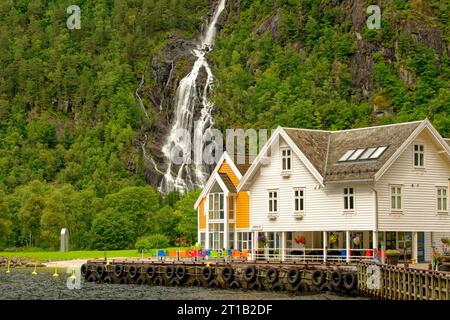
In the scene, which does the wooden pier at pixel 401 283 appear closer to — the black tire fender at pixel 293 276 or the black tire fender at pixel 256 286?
the black tire fender at pixel 293 276

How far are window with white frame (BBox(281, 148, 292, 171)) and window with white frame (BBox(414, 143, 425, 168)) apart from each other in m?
10.2

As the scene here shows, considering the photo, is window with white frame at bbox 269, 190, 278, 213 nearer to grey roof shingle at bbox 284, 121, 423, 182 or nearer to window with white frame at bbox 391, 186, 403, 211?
grey roof shingle at bbox 284, 121, 423, 182

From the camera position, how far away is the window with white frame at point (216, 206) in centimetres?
9594

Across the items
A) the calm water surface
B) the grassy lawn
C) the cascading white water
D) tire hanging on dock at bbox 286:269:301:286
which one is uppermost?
the cascading white water

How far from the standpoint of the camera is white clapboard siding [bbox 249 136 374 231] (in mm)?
78188

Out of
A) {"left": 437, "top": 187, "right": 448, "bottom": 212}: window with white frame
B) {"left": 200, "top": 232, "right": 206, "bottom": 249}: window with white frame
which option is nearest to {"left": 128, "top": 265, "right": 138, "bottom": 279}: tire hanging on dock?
{"left": 200, "top": 232, "right": 206, "bottom": 249}: window with white frame

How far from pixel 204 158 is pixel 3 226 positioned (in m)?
52.5

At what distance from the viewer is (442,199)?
8150 centimetres

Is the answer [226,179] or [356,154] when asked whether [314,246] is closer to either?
[356,154]

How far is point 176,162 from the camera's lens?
18250cm

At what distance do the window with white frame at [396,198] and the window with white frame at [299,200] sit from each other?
774 cm

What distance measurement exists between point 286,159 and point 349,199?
7805 millimetres

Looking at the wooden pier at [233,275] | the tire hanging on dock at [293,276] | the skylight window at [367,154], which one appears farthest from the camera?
the skylight window at [367,154]

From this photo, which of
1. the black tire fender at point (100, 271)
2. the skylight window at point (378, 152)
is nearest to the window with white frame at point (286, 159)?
the skylight window at point (378, 152)
